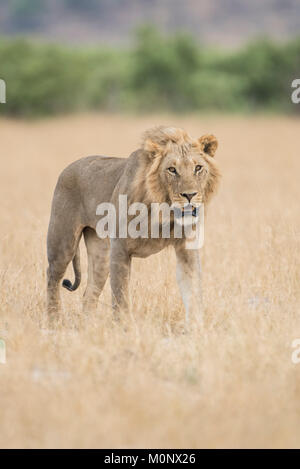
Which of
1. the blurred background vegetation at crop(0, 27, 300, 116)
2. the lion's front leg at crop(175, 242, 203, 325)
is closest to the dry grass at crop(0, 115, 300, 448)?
the lion's front leg at crop(175, 242, 203, 325)

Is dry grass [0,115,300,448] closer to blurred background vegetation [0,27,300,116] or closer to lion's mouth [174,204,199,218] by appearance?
lion's mouth [174,204,199,218]

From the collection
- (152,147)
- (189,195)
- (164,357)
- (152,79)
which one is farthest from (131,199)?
(152,79)

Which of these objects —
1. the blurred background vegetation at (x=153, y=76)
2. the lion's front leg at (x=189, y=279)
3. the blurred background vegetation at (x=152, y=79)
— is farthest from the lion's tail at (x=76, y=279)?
the blurred background vegetation at (x=153, y=76)

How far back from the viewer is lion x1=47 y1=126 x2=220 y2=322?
473 centimetres

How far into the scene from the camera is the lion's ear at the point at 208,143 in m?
4.90

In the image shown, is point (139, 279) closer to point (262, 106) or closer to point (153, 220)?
point (153, 220)

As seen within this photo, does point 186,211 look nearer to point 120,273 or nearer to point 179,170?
point 179,170

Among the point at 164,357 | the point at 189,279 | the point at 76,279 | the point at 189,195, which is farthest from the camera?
the point at 76,279

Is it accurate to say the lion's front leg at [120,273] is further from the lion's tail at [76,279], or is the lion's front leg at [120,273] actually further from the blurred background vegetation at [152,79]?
the blurred background vegetation at [152,79]

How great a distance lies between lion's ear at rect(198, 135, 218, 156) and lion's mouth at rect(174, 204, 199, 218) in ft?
1.45

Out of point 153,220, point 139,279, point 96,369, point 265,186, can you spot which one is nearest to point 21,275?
point 139,279

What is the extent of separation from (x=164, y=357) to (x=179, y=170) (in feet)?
4.01

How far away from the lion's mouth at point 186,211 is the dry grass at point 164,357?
0.74 meters

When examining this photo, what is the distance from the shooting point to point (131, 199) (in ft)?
16.3
